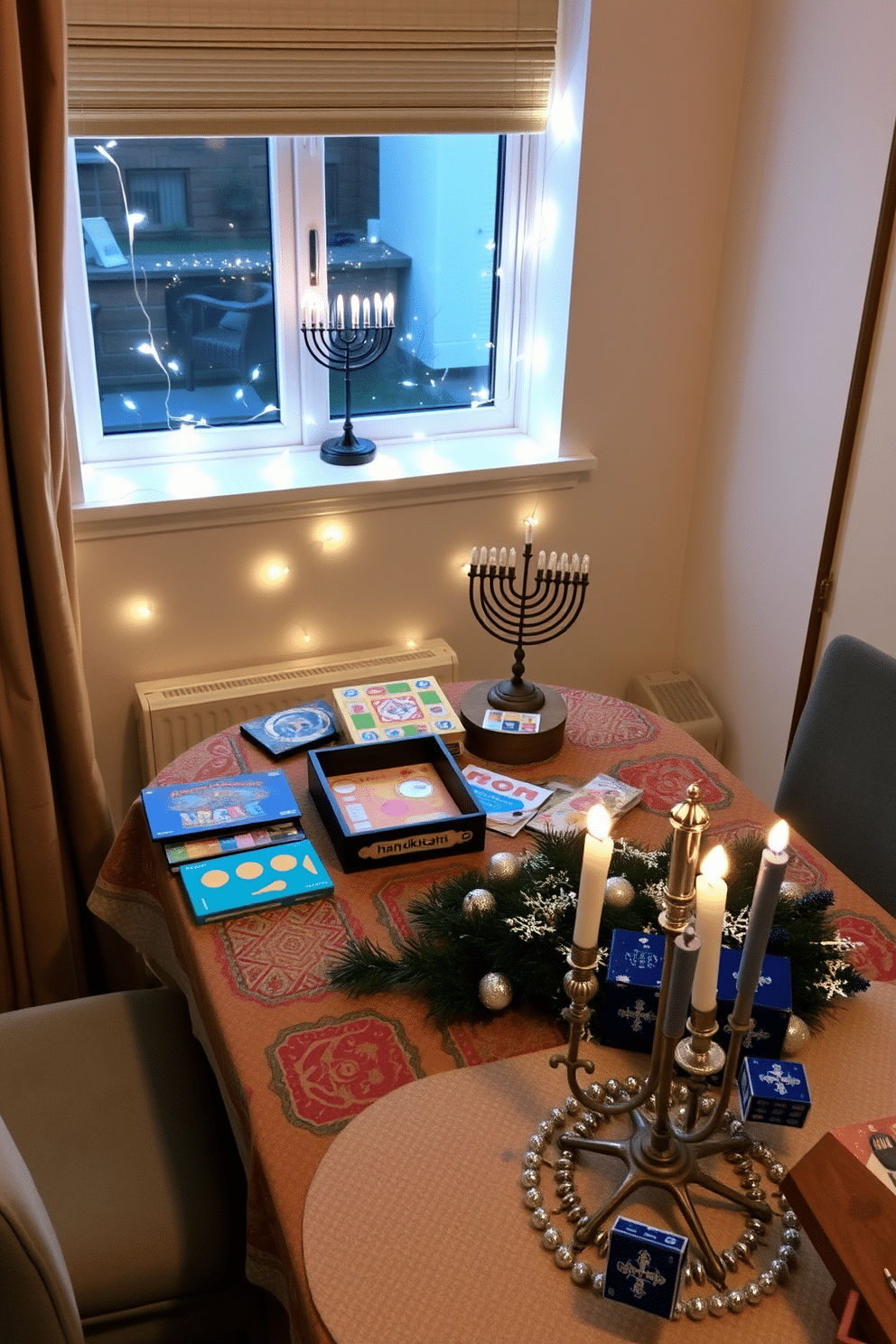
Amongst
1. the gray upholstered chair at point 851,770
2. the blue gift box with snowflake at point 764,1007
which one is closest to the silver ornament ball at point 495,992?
the blue gift box with snowflake at point 764,1007

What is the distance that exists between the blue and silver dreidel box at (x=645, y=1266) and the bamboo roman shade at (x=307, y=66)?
6.99 feet

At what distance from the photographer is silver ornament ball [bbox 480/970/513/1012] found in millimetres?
1401

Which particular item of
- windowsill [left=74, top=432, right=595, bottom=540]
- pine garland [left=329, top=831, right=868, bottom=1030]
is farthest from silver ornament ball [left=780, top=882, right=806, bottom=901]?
windowsill [left=74, top=432, right=595, bottom=540]

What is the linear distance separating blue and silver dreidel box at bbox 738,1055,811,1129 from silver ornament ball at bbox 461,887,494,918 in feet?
1.40

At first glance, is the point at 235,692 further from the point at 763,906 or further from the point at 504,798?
the point at 763,906

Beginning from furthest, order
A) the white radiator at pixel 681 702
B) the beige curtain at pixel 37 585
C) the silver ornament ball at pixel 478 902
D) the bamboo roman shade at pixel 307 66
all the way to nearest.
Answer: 1. the white radiator at pixel 681 702
2. the bamboo roman shade at pixel 307 66
3. the beige curtain at pixel 37 585
4. the silver ornament ball at pixel 478 902

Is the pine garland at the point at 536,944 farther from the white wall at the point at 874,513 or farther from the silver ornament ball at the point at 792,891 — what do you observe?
the white wall at the point at 874,513

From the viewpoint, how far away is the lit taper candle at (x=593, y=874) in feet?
3.29

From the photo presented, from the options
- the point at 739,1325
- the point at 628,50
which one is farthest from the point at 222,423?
the point at 739,1325

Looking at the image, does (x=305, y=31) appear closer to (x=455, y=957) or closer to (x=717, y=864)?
(x=455, y=957)

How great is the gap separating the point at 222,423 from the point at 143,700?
27.2 inches

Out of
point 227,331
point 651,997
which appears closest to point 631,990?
point 651,997

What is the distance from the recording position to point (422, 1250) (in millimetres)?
1131

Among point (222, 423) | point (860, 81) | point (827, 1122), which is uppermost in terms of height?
point (860, 81)
